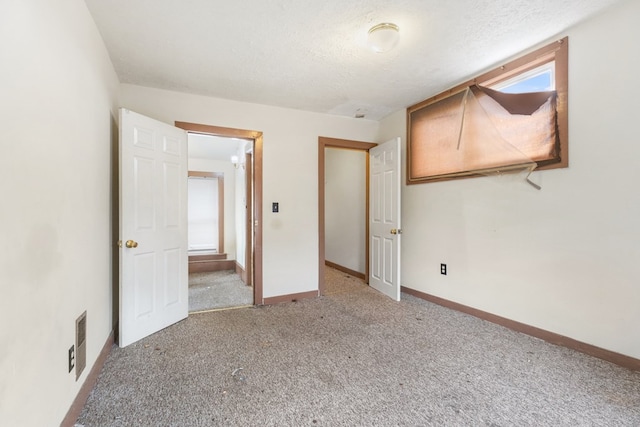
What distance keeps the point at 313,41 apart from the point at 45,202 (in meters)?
1.98

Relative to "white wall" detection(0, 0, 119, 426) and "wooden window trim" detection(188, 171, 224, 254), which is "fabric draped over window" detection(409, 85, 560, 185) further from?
"wooden window trim" detection(188, 171, 224, 254)

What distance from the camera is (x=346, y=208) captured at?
16.1 feet

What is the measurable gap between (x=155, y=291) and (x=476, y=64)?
3.64 metres

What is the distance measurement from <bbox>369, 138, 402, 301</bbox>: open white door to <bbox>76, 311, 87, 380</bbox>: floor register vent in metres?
2.90

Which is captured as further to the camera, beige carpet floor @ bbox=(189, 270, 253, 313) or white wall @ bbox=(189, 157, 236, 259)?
white wall @ bbox=(189, 157, 236, 259)

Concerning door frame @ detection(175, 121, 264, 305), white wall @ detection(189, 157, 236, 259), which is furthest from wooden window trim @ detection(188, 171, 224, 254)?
door frame @ detection(175, 121, 264, 305)

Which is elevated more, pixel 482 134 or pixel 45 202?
pixel 482 134

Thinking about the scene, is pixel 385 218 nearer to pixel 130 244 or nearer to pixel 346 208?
pixel 346 208

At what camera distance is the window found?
2.20m

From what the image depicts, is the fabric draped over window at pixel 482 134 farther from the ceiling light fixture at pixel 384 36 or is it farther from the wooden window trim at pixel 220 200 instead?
the wooden window trim at pixel 220 200

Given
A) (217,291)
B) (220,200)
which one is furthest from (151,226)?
(220,200)

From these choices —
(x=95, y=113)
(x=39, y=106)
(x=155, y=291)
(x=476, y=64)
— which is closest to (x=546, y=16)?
(x=476, y=64)

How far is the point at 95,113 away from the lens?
1903 millimetres

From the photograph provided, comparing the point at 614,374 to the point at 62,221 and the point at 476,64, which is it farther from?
the point at 62,221
